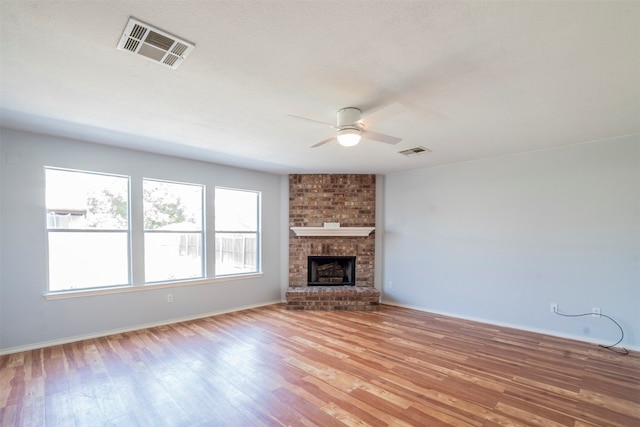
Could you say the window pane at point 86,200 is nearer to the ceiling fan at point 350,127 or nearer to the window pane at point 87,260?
the window pane at point 87,260

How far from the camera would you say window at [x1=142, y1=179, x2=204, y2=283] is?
4355 mm

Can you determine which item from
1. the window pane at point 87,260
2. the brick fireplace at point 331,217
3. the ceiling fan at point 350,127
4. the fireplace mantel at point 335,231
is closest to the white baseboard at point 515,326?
the brick fireplace at point 331,217

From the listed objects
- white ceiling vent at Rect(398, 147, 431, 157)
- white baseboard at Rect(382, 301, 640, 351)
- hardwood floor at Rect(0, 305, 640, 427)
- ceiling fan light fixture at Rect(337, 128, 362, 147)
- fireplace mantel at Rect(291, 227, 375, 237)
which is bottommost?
white baseboard at Rect(382, 301, 640, 351)

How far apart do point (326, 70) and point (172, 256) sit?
3.87 metres

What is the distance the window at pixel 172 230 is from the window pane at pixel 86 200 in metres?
0.31

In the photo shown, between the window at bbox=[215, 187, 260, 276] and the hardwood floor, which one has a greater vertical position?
the window at bbox=[215, 187, 260, 276]

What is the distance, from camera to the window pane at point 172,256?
435cm

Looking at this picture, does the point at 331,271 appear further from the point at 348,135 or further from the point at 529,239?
the point at 348,135

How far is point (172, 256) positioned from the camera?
15.0ft

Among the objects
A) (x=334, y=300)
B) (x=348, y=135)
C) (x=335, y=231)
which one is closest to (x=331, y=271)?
(x=334, y=300)

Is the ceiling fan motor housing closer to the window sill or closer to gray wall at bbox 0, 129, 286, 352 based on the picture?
gray wall at bbox 0, 129, 286, 352

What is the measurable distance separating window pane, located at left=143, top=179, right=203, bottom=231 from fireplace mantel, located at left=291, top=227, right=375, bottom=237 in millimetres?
1818

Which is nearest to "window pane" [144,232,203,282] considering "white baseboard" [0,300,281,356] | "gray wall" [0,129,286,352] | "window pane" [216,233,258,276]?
"gray wall" [0,129,286,352]

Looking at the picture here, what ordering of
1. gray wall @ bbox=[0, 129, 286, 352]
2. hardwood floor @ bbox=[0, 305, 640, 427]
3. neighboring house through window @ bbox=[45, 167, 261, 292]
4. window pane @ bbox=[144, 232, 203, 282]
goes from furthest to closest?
window pane @ bbox=[144, 232, 203, 282] < neighboring house through window @ bbox=[45, 167, 261, 292] < gray wall @ bbox=[0, 129, 286, 352] < hardwood floor @ bbox=[0, 305, 640, 427]
